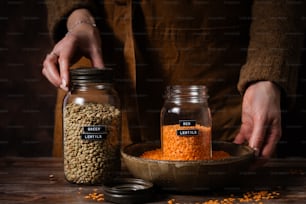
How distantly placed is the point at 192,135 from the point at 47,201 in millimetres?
309

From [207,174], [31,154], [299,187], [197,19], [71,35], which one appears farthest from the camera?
[31,154]

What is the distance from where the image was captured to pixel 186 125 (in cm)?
109

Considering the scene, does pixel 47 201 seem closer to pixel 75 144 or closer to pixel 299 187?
pixel 75 144

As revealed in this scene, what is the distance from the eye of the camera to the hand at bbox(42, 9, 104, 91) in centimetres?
122

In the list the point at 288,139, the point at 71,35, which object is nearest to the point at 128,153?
the point at 71,35

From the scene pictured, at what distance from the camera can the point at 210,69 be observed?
1.50m

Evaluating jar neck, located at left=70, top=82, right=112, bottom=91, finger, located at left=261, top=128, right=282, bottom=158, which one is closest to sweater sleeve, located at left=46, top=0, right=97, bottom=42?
jar neck, located at left=70, top=82, right=112, bottom=91

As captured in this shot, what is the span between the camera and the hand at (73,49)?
1.22 meters

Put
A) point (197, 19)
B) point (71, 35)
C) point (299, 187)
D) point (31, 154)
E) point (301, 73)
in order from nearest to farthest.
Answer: point (299, 187)
point (71, 35)
point (197, 19)
point (301, 73)
point (31, 154)

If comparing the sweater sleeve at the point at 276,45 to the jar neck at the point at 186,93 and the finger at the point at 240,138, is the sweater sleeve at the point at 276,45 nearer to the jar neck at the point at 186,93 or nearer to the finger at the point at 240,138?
the finger at the point at 240,138

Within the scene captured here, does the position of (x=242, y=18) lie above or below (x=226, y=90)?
above

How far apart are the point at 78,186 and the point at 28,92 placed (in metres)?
0.96

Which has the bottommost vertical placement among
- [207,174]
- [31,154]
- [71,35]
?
[31,154]

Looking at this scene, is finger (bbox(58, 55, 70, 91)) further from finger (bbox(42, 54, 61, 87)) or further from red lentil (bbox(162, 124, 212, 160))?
red lentil (bbox(162, 124, 212, 160))
